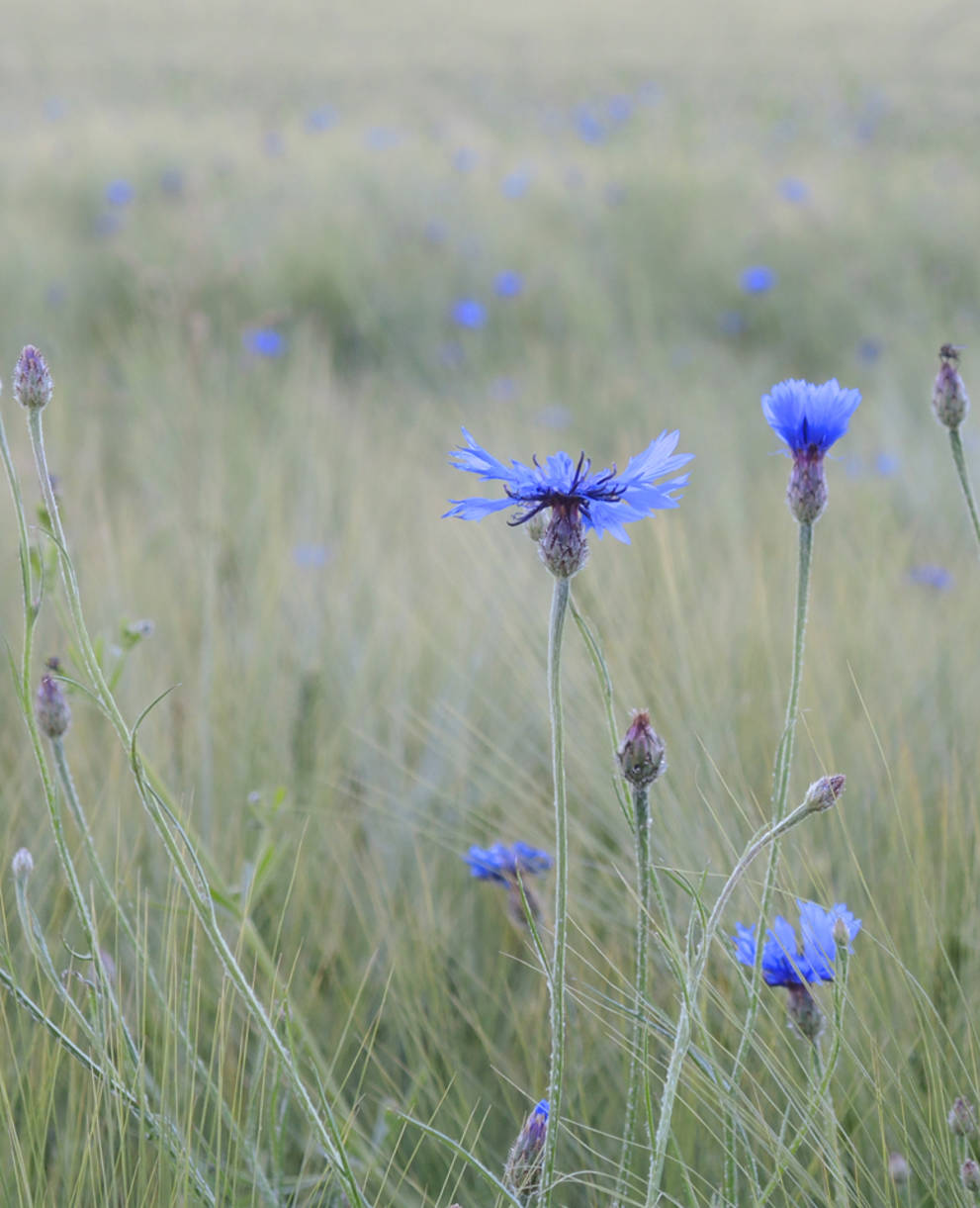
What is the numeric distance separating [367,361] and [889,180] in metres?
2.06

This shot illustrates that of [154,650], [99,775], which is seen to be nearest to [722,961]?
[99,775]

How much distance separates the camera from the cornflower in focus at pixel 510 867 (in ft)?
2.49

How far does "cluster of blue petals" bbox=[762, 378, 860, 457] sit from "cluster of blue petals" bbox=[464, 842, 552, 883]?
32 centimetres

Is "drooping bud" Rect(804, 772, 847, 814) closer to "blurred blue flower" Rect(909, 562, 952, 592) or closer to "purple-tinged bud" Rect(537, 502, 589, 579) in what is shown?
"purple-tinged bud" Rect(537, 502, 589, 579)

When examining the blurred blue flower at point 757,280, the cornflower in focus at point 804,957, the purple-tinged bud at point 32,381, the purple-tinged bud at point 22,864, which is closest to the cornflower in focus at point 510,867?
the cornflower in focus at point 804,957

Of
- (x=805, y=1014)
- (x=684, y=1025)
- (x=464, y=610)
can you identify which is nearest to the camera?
(x=684, y=1025)

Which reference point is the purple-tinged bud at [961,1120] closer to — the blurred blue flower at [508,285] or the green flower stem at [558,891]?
the green flower stem at [558,891]

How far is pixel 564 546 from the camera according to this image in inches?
20.6

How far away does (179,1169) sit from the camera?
21.1 inches

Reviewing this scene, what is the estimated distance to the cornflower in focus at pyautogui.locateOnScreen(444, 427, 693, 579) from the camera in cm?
52

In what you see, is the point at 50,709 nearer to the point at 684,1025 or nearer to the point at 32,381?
the point at 32,381

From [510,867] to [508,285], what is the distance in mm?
2199

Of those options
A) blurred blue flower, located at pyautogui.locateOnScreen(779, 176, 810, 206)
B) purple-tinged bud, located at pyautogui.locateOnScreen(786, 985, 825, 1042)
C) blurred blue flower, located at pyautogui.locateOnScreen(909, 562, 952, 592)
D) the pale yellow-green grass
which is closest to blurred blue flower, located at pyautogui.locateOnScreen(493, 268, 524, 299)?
the pale yellow-green grass

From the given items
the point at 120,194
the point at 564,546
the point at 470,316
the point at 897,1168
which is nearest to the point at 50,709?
the point at 564,546
